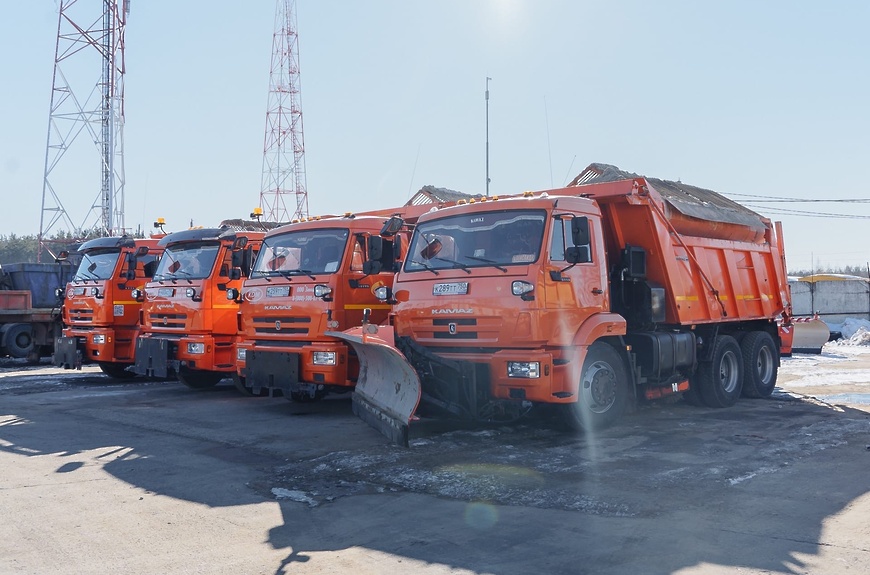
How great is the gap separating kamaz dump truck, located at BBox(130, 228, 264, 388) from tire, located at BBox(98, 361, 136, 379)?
2591 mm

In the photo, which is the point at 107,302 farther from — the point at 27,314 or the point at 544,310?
the point at 544,310

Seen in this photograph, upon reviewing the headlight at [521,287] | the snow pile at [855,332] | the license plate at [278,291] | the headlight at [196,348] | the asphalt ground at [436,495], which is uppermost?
the license plate at [278,291]

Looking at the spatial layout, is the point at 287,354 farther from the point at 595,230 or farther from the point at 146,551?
the point at 146,551

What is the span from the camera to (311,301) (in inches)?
419

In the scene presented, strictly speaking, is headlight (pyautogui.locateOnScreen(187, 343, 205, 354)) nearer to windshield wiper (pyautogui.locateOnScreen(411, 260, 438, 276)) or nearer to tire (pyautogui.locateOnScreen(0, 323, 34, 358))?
windshield wiper (pyautogui.locateOnScreen(411, 260, 438, 276))

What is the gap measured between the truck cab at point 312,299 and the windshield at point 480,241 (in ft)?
3.08

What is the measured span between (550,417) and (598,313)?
1294 mm

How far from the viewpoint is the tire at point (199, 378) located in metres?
13.9

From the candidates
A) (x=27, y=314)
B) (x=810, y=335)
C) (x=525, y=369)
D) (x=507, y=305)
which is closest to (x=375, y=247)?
(x=507, y=305)

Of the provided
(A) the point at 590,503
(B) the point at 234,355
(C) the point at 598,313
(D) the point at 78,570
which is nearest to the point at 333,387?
(B) the point at 234,355

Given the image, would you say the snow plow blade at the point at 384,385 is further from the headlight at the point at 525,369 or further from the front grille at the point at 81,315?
the front grille at the point at 81,315

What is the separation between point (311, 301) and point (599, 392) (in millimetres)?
3794

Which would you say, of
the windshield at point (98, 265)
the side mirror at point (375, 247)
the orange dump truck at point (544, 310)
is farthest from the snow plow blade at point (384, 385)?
the windshield at point (98, 265)

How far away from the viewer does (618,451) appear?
325 inches
